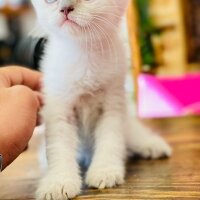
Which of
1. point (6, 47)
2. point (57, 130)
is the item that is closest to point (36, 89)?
point (57, 130)

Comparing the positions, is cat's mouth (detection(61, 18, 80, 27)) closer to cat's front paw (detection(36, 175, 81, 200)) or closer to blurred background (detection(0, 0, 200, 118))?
cat's front paw (detection(36, 175, 81, 200))

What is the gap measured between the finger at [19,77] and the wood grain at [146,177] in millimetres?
203

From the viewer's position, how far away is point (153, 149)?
938 millimetres

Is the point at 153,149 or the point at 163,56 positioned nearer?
the point at 153,149

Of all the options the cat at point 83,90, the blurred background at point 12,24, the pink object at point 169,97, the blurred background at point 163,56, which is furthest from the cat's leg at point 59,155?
the blurred background at point 12,24

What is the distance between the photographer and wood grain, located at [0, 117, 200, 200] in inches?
A: 26.1

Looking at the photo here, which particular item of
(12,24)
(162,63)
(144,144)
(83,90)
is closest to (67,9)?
(83,90)

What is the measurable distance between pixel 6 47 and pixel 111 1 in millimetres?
2129

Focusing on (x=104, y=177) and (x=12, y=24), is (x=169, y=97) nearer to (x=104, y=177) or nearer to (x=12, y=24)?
(x=104, y=177)

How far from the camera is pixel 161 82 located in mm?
1671

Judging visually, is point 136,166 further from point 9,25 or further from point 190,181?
point 9,25

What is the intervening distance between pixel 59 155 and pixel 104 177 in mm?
105

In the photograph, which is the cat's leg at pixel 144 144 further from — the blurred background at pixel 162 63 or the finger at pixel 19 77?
the blurred background at pixel 162 63

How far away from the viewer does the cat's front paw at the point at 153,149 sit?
3.05 feet
